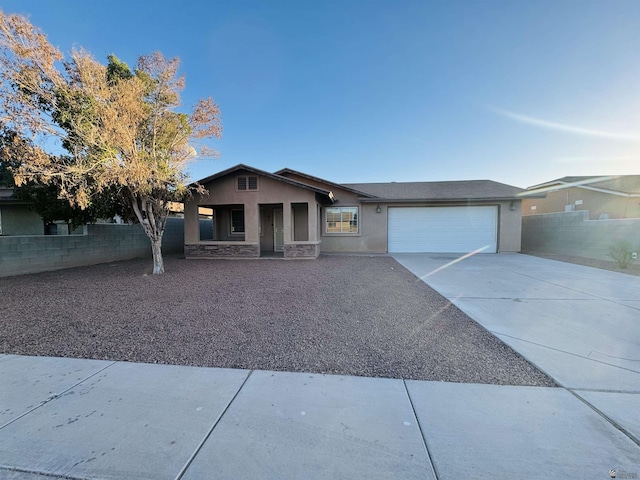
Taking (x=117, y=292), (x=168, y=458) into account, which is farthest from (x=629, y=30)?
(x=117, y=292)

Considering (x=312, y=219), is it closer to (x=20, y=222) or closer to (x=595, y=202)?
(x=20, y=222)

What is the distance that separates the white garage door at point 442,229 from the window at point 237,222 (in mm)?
7996

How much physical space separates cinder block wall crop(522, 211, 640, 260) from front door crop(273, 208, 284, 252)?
13.8 metres

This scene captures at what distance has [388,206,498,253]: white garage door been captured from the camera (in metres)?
14.4

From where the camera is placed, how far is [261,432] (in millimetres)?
2139

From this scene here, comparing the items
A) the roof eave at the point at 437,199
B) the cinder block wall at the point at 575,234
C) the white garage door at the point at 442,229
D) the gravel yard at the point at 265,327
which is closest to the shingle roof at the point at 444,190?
the roof eave at the point at 437,199

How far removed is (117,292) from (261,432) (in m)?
6.17

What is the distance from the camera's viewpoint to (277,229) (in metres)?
15.4

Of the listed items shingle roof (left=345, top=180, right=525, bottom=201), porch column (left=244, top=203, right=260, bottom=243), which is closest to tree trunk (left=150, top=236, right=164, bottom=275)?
porch column (left=244, top=203, right=260, bottom=243)

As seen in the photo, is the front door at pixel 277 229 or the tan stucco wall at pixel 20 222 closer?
the tan stucco wall at pixel 20 222

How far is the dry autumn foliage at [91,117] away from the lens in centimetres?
671

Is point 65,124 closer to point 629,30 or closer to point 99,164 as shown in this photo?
point 99,164

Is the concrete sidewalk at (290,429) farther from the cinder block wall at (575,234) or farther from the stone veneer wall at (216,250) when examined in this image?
the cinder block wall at (575,234)

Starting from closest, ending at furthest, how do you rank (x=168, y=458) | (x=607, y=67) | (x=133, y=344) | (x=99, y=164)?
(x=168, y=458) < (x=133, y=344) < (x=99, y=164) < (x=607, y=67)
